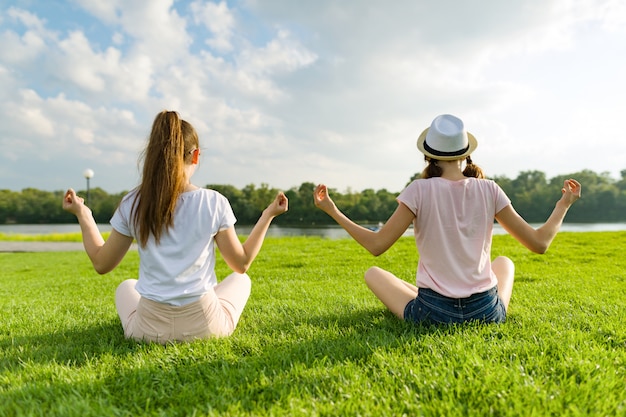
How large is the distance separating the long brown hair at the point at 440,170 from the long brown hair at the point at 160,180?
5.61 feet

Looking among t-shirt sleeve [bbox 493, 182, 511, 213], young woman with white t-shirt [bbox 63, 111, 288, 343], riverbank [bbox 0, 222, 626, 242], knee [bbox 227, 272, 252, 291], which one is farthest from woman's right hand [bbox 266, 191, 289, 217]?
riverbank [bbox 0, 222, 626, 242]

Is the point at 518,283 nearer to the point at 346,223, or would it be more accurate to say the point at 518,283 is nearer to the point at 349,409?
the point at 346,223

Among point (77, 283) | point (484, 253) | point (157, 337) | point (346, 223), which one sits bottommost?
point (77, 283)

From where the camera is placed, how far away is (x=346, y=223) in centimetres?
289

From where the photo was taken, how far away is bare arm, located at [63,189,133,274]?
2747mm

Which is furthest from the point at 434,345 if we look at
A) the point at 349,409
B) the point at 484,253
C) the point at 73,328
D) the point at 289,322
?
the point at 73,328

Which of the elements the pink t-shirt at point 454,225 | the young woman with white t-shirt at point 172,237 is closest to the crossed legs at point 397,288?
the pink t-shirt at point 454,225

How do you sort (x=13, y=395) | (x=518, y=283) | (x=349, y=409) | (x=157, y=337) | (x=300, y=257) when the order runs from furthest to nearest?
(x=300, y=257), (x=518, y=283), (x=157, y=337), (x=13, y=395), (x=349, y=409)

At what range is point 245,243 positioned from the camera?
2.88 meters

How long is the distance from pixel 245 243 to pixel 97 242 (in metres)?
1.01

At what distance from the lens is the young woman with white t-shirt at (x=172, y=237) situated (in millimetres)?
2621

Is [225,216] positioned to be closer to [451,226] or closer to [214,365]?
[214,365]

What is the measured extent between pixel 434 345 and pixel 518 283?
3560 millimetres

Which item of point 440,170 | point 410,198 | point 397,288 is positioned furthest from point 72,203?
point 440,170
